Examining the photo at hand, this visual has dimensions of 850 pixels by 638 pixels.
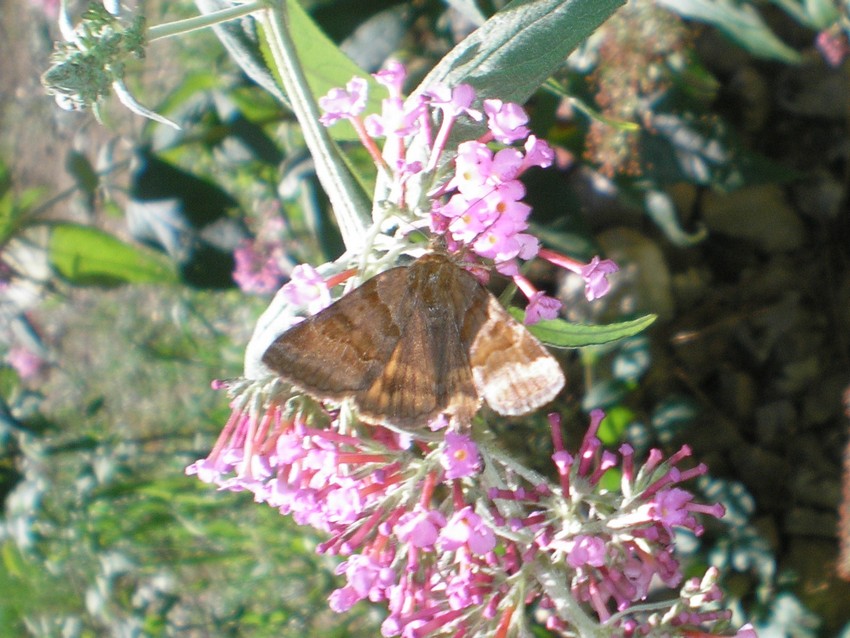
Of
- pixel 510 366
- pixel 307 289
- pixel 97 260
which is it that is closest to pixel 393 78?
pixel 307 289

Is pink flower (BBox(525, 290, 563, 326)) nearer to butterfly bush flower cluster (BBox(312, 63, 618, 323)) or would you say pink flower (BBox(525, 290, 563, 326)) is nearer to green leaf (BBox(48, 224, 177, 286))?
butterfly bush flower cluster (BBox(312, 63, 618, 323))

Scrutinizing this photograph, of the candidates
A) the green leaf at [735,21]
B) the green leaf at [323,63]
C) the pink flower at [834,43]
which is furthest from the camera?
the pink flower at [834,43]

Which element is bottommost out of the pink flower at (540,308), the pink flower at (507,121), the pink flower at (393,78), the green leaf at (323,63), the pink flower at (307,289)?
the pink flower at (540,308)

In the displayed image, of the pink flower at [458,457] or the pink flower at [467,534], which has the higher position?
the pink flower at [458,457]

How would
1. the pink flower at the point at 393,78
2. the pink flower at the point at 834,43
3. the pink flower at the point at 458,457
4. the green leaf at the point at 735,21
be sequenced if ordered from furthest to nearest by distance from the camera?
the pink flower at the point at 834,43
the green leaf at the point at 735,21
the pink flower at the point at 393,78
the pink flower at the point at 458,457

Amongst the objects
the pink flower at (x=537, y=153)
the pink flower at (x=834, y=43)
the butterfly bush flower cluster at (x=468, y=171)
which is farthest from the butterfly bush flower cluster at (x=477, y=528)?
the pink flower at (x=834, y=43)

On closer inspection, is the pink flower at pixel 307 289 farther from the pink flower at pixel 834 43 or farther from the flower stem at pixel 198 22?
the pink flower at pixel 834 43

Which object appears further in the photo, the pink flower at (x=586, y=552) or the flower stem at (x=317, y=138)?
the flower stem at (x=317, y=138)

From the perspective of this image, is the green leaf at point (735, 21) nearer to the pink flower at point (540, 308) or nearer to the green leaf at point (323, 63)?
the green leaf at point (323, 63)

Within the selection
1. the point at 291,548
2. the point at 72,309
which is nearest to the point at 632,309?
the point at 291,548
